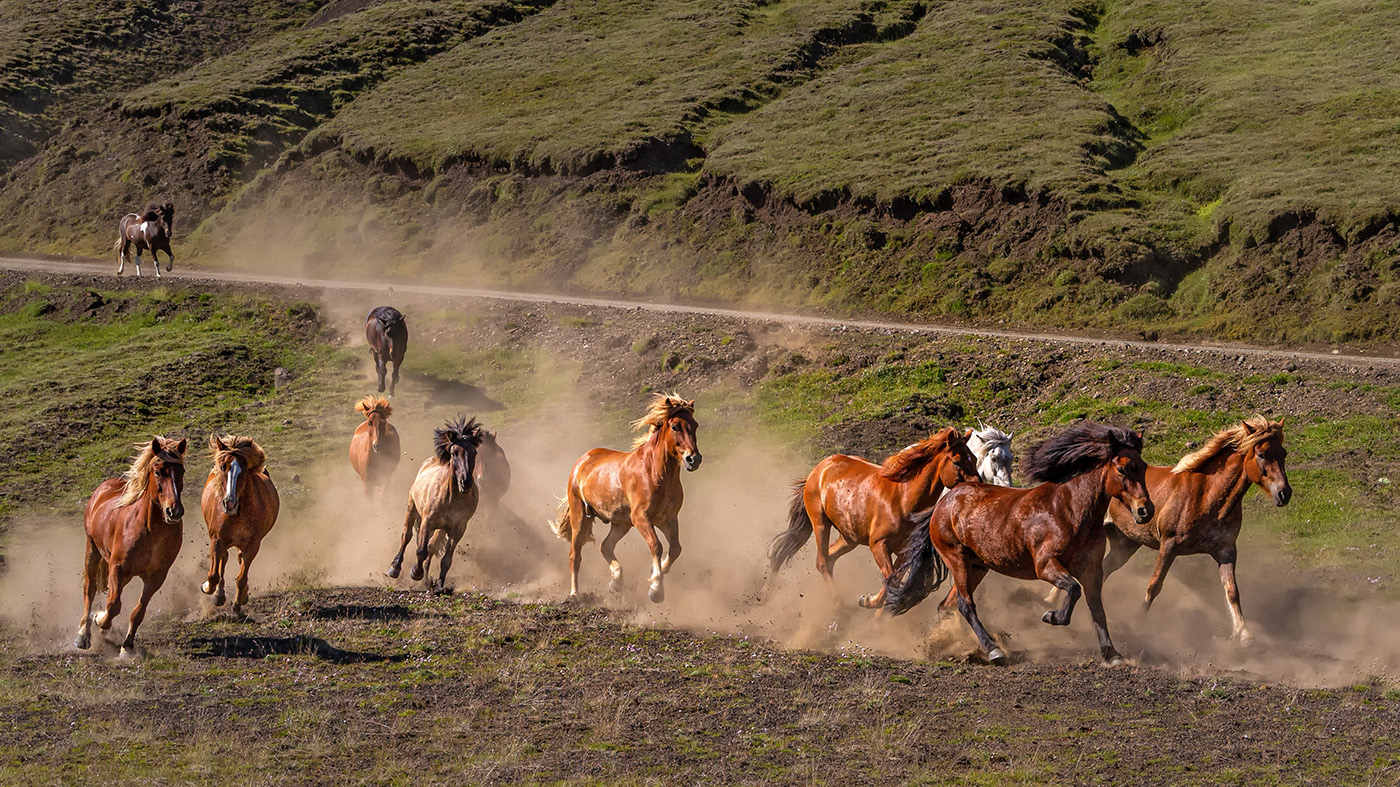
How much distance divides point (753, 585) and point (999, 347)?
10993 mm


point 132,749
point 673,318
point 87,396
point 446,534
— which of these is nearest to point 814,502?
point 446,534

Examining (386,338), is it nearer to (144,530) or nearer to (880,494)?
(144,530)

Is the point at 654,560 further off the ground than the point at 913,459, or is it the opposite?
the point at 913,459

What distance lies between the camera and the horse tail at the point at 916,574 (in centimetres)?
1259

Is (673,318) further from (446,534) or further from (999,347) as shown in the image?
(446,534)

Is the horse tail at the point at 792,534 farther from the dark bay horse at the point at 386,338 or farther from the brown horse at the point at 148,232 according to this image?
the brown horse at the point at 148,232

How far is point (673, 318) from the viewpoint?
29.4m

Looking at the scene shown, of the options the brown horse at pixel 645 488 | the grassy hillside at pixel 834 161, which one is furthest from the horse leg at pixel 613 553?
the grassy hillside at pixel 834 161

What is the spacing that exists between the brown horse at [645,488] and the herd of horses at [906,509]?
24 millimetres

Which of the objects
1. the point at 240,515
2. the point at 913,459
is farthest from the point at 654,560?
the point at 240,515

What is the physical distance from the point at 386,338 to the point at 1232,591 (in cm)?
1882

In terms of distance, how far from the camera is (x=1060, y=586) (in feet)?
36.9

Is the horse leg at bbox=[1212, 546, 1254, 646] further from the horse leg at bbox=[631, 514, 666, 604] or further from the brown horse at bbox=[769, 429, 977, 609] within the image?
the horse leg at bbox=[631, 514, 666, 604]

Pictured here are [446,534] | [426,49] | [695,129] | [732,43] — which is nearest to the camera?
[446,534]
